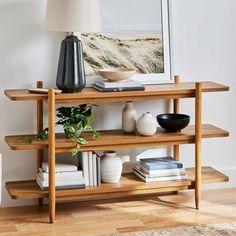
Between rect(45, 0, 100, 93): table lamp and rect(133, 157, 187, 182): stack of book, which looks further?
rect(133, 157, 187, 182): stack of book

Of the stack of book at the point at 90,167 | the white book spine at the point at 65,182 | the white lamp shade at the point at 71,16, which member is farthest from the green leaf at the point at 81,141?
the white lamp shade at the point at 71,16

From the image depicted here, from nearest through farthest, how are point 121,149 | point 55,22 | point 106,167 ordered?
point 55,22 < point 106,167 < point 121,149

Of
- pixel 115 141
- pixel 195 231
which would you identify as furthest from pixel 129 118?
pixel 195 231

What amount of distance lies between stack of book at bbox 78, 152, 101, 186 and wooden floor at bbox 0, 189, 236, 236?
0.19 meters

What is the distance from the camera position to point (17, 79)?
4137 mm

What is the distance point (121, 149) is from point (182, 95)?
0.56 meters

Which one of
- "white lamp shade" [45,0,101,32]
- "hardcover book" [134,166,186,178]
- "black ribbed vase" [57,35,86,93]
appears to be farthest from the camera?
"hardcover book" [134,166,186,178]

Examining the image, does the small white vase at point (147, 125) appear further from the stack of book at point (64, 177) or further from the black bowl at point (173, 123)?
the stack of book at point (64, 177)

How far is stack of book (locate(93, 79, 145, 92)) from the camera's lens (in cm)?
399

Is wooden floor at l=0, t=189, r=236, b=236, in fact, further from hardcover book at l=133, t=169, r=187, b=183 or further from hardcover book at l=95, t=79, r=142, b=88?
hardcover book at l=95, t=79, r=142, b=88

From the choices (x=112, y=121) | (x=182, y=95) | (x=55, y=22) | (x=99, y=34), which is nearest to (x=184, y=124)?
(x=182, y=95)

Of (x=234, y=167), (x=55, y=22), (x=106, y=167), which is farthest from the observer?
(x=234, y=167)

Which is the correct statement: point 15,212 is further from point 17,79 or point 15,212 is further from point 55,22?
point 55,22

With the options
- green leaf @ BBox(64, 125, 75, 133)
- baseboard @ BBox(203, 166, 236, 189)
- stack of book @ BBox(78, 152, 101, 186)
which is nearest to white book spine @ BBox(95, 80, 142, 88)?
green leaf @ BBox(64, 125, 75, 133)
